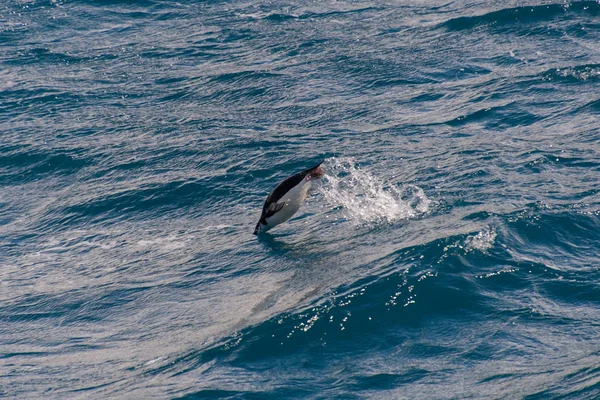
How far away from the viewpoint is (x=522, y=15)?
1992 cm

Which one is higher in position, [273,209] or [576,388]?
[273,209]

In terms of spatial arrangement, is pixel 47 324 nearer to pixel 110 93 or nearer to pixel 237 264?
pixel 237 264

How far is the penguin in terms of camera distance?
36.7ft

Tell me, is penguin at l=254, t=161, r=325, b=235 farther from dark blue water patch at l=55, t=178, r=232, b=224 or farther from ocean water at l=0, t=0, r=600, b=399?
dark blue water patch at l=55, t=178, r=232, b=224

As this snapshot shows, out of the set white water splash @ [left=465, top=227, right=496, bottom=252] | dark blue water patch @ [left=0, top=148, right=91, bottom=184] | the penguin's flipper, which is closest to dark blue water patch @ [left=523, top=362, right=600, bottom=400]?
white water splash @ [left=465, top=227, right=496, bottom=252]

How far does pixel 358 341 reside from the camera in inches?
357

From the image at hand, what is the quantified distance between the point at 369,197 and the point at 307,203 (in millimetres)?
924

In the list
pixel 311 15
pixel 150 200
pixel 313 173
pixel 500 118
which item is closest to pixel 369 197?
pixel 313 173

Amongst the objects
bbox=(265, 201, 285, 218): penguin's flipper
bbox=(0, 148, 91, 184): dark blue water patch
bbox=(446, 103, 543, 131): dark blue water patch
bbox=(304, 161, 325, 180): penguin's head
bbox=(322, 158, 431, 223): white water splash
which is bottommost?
bbox=(322, 158, 431, 223): white water splash

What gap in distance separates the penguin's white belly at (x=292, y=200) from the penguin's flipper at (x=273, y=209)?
0.03 metres

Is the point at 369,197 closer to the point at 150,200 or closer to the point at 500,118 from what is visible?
the point at 150,200

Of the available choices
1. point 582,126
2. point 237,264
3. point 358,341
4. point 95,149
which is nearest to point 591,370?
point 358,341

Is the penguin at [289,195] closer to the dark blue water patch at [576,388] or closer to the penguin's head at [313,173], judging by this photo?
the penguin's head at [313,173]

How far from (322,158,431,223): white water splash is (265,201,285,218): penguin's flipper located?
123cm
